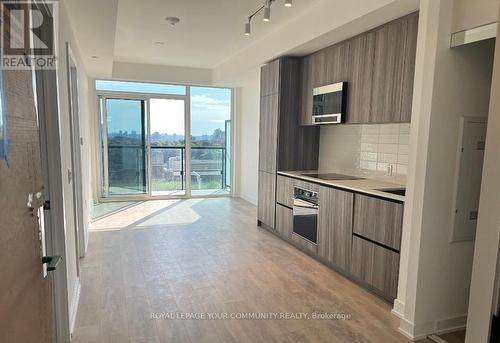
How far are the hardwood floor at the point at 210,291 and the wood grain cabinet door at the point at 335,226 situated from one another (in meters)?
0.19

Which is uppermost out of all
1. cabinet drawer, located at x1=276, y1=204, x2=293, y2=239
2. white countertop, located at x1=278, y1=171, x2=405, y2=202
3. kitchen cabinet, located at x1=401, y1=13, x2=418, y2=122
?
kitchen cabinet, located at x1=401, y1=13, x2=418, y2=122

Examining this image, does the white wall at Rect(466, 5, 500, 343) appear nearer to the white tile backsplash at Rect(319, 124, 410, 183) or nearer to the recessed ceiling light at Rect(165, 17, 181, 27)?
the white tile backsplash at Rect(319, 124, 410, 183)

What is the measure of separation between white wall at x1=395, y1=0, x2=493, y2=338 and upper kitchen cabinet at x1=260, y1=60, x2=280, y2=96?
2.36 m

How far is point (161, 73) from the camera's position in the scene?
21.3 feet

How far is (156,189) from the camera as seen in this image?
279 inches

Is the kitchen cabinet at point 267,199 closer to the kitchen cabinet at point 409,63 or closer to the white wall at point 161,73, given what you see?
the kitchen cabinet at point 409,63

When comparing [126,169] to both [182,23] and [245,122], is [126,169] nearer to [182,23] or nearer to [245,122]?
[245,122]

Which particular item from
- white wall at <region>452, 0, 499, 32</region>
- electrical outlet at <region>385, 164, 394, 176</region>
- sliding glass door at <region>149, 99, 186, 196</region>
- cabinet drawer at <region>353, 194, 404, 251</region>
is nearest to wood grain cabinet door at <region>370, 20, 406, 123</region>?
electrical outlet at <region>385, 164, 394, 176</region>

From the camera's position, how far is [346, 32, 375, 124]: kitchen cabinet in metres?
3.27

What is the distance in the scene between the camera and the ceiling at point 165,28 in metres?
3.06

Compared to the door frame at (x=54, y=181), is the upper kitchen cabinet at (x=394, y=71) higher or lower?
higher

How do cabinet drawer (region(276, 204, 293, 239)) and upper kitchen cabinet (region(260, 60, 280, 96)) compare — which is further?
upper kitchen cabinet (region(260, 60, 280, 96))

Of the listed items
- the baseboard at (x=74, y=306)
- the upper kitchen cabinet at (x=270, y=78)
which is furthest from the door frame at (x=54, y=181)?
the upper kitchen cabinet at (x=270, y=78)

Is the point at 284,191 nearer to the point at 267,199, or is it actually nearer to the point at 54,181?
the point at 267,199
